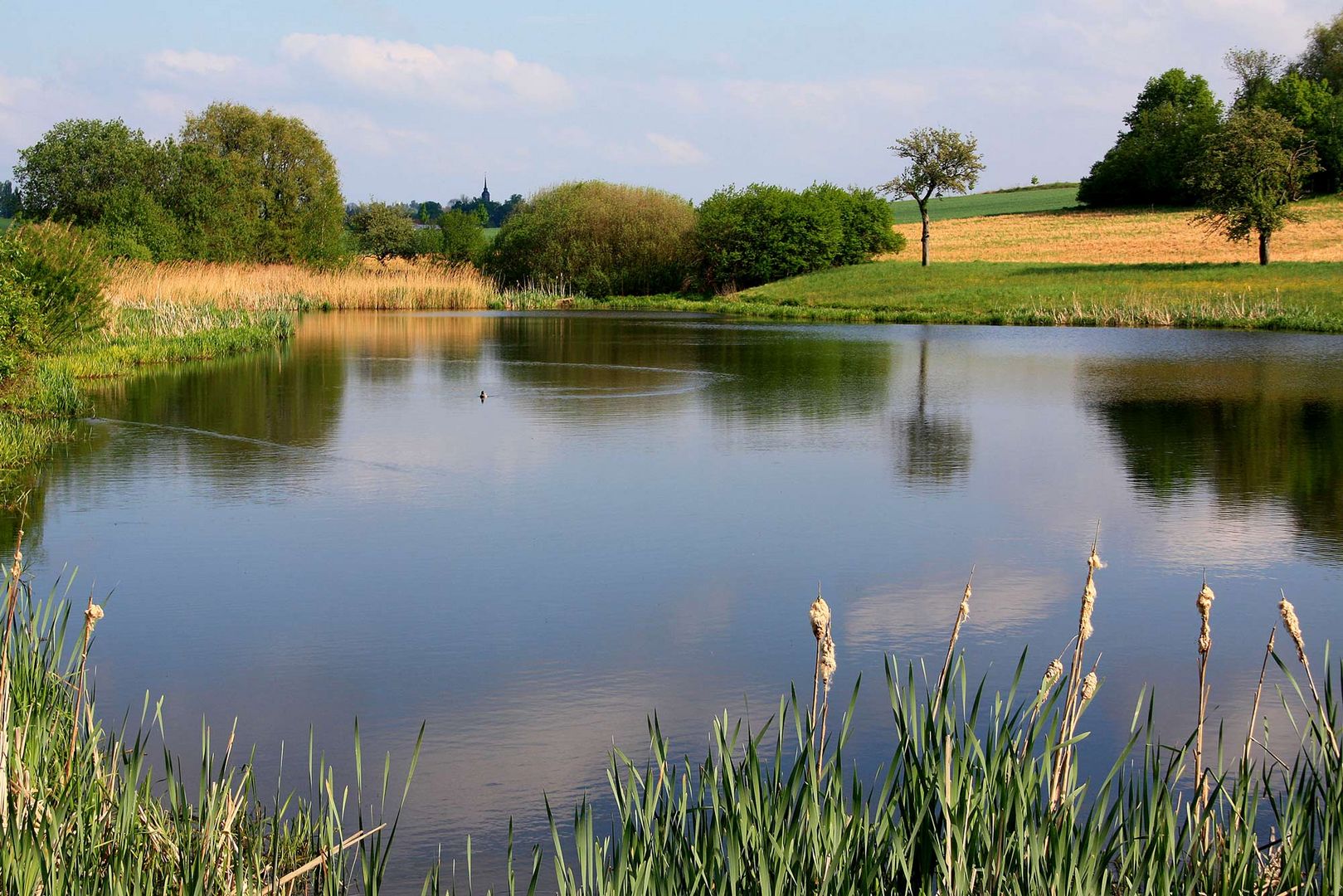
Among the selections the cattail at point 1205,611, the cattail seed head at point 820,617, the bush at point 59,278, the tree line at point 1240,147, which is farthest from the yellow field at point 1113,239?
the cattail seed head at point 820,617

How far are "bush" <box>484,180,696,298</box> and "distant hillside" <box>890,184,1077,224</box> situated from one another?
2077 cm

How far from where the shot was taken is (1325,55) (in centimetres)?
8300

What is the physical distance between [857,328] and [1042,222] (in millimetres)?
33992

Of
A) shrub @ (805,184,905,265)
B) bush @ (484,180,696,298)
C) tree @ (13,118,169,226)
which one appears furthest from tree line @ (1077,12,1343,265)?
tree @ (13,118,169,226)

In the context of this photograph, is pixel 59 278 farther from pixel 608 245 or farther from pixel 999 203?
pixel 999 203

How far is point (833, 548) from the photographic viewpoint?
870cm

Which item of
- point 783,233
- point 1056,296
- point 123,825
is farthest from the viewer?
point 783,233

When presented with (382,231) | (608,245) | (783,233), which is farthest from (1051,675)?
(382,231)

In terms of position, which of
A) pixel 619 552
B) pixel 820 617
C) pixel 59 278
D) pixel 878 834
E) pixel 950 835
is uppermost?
pixel 59 278

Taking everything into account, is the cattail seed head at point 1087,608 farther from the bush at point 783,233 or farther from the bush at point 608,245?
the bush at point 608,245

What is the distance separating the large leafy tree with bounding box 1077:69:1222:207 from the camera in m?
66.8

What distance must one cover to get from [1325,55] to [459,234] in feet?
184

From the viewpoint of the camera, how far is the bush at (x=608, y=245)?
5778 cm

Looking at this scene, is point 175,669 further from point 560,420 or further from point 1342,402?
point 1342,402
